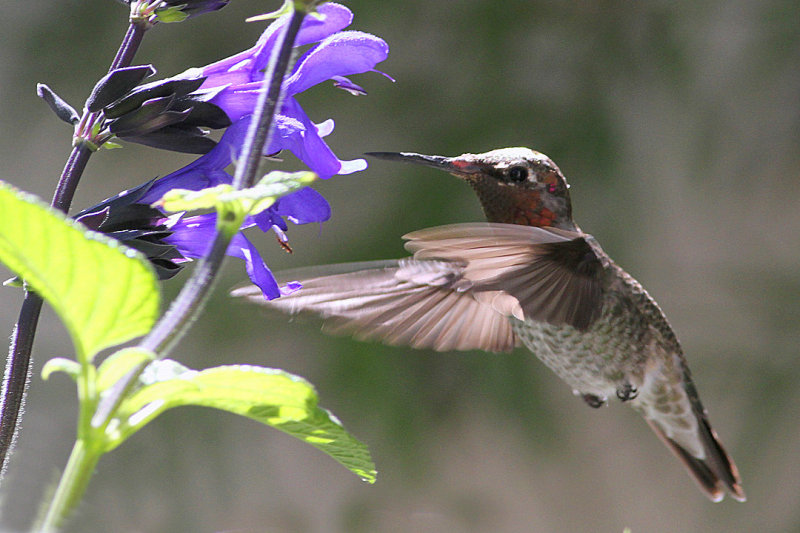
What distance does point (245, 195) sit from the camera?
0.70 feet

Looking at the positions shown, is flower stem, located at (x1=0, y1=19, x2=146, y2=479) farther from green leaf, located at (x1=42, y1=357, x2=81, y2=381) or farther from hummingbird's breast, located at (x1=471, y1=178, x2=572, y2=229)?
hummingbird's breast, located at (x1=471, y1=178, x2=572, y2=229)

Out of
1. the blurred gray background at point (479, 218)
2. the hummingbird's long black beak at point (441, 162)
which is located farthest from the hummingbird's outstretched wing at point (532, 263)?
the blurred gray background at point (479, 218)

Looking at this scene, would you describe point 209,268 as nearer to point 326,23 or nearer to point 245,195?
point 245,195

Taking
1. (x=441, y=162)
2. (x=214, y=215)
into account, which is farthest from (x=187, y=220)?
(x=441, y=162)

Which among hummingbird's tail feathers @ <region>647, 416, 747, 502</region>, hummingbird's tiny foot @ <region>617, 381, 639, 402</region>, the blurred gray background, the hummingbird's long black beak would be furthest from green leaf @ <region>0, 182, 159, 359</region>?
the blurred gray background

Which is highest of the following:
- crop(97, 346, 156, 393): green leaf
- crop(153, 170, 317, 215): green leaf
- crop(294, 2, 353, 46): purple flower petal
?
crop(294, 2, 353, 46): purple flower petal

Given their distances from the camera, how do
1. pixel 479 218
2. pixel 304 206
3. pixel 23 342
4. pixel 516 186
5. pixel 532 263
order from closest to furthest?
1. pixel 23 342
2. pixel 304 206
3. pixel 532 263
4. pixel 516 186
5. pixel 479 218

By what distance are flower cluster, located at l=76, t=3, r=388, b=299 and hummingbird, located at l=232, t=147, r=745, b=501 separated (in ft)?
0.21

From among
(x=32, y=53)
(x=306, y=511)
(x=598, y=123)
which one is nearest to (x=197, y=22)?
(x=32, y=53)

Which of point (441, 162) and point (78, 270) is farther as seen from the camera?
point (441, 162)

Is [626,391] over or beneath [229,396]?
beneath

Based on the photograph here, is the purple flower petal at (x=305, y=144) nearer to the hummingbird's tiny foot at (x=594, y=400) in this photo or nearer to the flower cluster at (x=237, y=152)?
the flower cluster at (x=237, y=152)

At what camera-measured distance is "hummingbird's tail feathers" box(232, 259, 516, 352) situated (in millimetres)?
499

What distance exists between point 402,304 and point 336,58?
256mm
